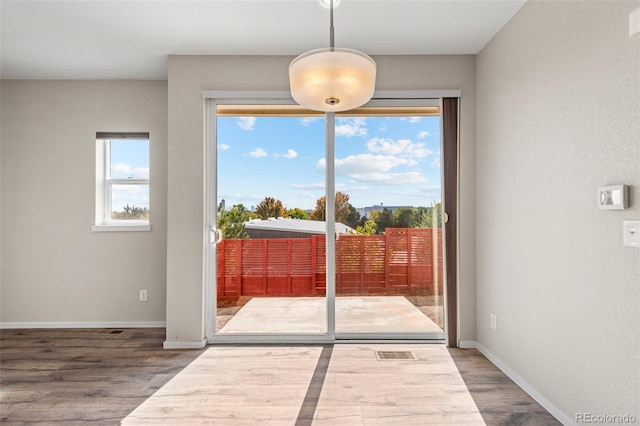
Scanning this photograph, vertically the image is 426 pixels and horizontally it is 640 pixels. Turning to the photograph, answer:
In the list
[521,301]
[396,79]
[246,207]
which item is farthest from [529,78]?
[246,207]

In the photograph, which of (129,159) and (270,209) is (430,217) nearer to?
(270,209)

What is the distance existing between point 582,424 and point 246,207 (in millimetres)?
2763

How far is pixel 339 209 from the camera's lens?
329 cm

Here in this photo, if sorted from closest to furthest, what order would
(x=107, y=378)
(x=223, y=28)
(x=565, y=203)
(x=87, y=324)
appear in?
(x=565, y=203) < (x=107, y=378) < (x=223, y=28) < (x=87, y=324)

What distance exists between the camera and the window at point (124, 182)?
12.5 ft

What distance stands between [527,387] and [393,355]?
38.0 inches

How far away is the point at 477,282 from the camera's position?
3145mm

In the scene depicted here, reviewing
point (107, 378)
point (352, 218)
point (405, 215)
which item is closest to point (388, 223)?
point (405, 215)

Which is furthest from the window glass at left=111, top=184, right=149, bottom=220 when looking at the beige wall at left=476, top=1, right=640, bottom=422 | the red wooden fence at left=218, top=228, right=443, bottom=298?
the beige wall at left=476, top=1, right=640, bottom=422

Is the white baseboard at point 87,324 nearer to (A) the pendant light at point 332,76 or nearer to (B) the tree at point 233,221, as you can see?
(B) the tree at point 233,221

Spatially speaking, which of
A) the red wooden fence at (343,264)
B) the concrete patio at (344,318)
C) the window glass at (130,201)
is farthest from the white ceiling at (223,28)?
the concrete patio at (344,318)

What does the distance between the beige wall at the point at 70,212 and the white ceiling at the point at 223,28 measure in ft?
1.34

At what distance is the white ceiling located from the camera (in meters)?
2.46

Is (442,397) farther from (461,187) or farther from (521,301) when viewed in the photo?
(461,187)
